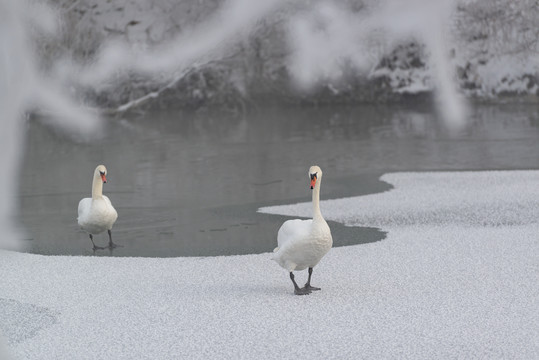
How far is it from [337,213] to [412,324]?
12.6 feet

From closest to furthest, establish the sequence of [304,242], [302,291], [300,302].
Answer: [304,242], [300,302], [302,291]

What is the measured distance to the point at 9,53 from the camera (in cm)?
97

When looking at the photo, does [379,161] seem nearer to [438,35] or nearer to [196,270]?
[438,35]

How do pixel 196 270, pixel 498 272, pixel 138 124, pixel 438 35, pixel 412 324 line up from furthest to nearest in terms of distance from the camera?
1. pixel 138 124
2. pixel 438 35
3. pixel 196 270
4. pixel 498 272
5. pixel 412 324

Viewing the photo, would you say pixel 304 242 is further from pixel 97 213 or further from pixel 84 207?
pixel 84 207

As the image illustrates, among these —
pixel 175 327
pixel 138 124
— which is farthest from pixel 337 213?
pixel 138 124

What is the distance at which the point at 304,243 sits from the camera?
4438 millimetres

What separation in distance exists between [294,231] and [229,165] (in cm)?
782

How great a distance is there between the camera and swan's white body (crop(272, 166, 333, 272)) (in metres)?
4.44

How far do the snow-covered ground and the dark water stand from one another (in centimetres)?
68

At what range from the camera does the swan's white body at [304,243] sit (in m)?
4.44

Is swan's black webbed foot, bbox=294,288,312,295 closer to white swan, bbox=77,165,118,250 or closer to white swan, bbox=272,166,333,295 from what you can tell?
white swan, bbox=272,166,333,295

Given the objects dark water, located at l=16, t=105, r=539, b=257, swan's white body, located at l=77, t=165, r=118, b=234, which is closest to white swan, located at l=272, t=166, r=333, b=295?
dark water, located at l=16, t=105, r=539, b=257

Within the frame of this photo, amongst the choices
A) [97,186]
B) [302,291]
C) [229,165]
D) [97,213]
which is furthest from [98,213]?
[229,165]
